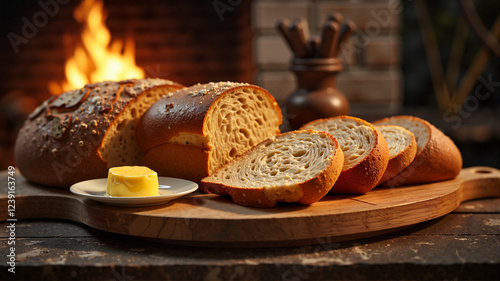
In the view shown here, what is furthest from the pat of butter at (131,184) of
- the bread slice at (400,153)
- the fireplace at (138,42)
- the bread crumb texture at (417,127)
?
the fireplace at (138,42)

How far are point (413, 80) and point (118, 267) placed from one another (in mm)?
4419

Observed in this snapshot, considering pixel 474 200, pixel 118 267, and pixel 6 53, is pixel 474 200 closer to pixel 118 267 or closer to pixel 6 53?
pixel 118 267

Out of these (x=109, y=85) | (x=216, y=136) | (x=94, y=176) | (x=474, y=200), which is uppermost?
(x=109, y=85)

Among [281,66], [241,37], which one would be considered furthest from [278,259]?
[241,37]

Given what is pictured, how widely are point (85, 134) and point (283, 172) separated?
75 cm

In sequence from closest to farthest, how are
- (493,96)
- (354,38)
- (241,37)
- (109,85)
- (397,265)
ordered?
(397,265) → (109,85) → (354,38) → (241,37) → (493,96)

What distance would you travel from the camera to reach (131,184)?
1.47 metres

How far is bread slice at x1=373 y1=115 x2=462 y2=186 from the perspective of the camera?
179 cm

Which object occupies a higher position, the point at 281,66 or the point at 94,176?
the point at 281,66

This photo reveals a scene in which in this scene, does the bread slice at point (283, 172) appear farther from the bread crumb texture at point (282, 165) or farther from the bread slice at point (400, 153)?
the bread slice at point (400, 153)

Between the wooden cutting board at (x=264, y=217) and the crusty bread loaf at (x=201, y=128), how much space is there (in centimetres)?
18

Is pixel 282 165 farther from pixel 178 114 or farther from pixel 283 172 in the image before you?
pixel 178 114

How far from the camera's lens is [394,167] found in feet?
5.71

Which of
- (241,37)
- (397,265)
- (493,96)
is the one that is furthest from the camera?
(493,96)
